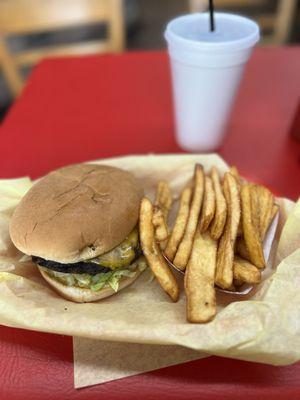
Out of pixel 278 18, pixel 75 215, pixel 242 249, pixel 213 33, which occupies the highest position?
pixel 213 33

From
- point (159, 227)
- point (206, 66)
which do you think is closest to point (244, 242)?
point (159, 227)

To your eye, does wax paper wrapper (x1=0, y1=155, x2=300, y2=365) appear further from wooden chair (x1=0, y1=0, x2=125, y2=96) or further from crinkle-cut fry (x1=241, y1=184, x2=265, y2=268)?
wooden chair (x1=0, y1=0, x2=125, y2=96)

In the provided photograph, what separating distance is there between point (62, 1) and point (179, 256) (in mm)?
2089

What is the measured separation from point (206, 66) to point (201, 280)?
0.80m

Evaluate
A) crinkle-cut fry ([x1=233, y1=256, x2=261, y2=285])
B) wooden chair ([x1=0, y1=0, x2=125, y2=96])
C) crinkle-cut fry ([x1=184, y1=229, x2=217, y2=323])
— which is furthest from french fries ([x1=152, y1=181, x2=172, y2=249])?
wooden chair ([x1=0, y1=0, x2=125, y2=96])

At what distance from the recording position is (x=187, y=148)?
5.67 feet

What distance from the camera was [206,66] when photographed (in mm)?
1367

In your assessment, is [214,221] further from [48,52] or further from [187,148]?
[48,52]

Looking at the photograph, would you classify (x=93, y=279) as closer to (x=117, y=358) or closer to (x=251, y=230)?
(x=117, y=358)

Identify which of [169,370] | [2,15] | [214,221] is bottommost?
[169,370]

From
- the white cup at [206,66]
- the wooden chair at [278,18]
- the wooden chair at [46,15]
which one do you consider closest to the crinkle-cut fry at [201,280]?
the white cup at [206,66]

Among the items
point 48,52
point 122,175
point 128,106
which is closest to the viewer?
point 122,175

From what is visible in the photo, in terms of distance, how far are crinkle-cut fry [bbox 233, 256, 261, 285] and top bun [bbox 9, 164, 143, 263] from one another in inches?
14.7

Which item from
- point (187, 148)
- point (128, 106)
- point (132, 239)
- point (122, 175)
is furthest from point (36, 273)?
point (128, 106)
